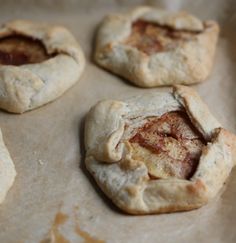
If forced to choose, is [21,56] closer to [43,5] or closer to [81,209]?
[43,5]

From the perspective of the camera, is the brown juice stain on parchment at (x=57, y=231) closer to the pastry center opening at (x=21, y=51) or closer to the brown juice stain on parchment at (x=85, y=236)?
the brown juice stain on parchment at (x=85, y=236)

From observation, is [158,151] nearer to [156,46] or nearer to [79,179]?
[79,179]

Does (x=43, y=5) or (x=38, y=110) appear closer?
(x=38, y=110)

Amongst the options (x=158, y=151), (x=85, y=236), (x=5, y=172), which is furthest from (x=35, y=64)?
(x=85, y=236)

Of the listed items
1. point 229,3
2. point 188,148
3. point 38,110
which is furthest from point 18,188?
point 229,3

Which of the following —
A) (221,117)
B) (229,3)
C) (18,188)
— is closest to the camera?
(18,188)

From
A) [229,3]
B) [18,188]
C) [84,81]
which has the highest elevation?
[229,3]

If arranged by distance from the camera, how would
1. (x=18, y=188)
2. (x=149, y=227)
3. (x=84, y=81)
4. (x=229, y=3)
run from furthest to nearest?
(x=229, y=3) < (x=84, y=81) < (x=18, y=188) < (x=149, y=227)
